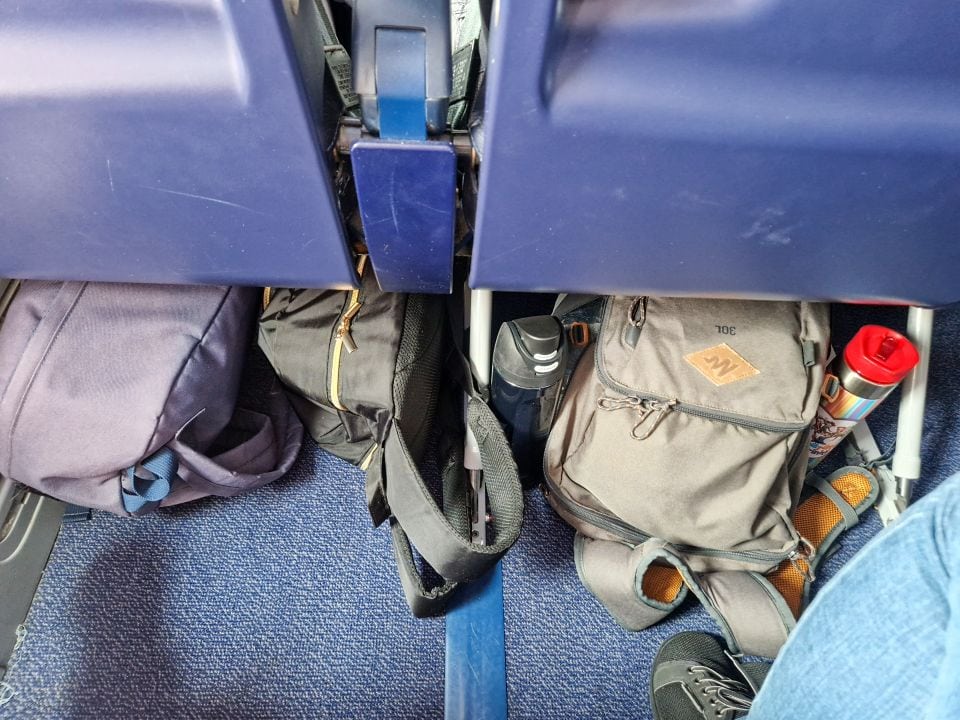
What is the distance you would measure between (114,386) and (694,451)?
677mm

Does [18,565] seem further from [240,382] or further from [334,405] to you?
[334,405]

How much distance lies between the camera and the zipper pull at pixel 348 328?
820 millimetres

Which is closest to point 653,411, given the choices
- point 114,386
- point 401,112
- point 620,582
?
point 620,582

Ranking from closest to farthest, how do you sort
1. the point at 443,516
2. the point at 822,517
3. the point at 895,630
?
the point at 895,630, the point at 443,516, the point at 822,517

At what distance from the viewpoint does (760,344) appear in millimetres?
798

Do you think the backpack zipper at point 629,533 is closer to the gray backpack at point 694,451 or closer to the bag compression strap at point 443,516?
Answer: the gray backpack at point 694,451

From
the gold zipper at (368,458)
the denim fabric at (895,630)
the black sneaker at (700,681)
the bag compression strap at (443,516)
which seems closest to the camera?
the denim fabric at (895,630)

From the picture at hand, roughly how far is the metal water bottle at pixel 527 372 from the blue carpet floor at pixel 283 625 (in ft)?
0.64

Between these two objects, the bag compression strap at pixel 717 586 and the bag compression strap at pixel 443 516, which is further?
the bag compression strap at pixel 717 586

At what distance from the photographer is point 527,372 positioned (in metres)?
0.77

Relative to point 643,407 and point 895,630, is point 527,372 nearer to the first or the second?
point 643,407

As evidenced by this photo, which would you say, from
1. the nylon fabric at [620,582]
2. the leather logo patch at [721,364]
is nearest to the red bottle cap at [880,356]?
the leather logo patch at [721,364]

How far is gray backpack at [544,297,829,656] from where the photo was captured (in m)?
0.78

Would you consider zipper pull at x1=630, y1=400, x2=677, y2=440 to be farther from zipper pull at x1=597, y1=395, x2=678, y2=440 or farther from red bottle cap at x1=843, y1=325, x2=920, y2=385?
red bottle cap at x1=843, y1=325, x2=920, y2=385
